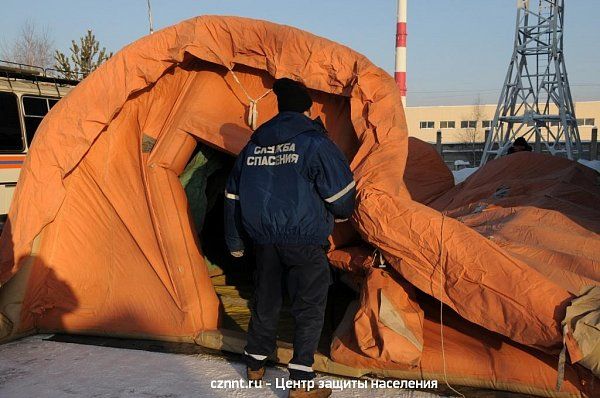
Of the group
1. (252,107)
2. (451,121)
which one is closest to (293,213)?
(252,107)

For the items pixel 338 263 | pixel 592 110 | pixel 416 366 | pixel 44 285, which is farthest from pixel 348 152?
pixel 592 110

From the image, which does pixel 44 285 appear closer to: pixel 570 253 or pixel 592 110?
pixel 570 253

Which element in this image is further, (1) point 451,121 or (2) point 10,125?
(1) point 451,121

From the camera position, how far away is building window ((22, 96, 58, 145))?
316 inches

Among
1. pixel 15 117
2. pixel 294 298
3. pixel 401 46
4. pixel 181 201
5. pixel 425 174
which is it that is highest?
pixel 401 46

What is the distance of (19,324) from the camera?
3887 millimetres

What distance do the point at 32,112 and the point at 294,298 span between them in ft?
22.2

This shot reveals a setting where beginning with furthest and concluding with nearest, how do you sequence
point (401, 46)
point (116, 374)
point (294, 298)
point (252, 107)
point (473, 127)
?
1. point (473, 127)
2. point (401, 46)
3. point (252, 107)
4. point (116, 374)
5. point (294, 298)

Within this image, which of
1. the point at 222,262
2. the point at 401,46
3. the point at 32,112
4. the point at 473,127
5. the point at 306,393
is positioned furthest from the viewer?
the point at 473,127

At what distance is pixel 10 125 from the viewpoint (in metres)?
7.84

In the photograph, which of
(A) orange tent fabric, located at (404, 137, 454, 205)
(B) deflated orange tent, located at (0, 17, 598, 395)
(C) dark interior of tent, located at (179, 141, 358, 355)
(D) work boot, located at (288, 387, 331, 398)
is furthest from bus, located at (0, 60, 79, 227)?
(D) work boot, located at (288, 387, 331, 398)

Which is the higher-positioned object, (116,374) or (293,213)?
(293,213)

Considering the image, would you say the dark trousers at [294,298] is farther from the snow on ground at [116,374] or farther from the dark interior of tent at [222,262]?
the dark interior of tent at [222,262]

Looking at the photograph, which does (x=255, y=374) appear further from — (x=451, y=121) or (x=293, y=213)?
(x=451, y=121)
